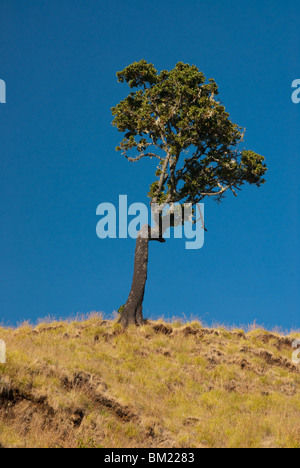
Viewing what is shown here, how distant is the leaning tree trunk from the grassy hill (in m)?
0.91

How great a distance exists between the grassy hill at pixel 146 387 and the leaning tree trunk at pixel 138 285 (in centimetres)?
91

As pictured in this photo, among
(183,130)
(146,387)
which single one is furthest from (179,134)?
(146,387)

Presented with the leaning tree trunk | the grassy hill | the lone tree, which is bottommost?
the grassy hill

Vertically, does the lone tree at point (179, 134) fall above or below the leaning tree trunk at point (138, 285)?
above

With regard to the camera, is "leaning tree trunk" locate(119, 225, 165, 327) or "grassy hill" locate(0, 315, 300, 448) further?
"leaning tree trunk" locate(119, 225, 165, 327)

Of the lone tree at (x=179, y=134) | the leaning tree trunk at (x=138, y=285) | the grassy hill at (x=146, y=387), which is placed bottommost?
the grassy hill at (x=146, y=387)

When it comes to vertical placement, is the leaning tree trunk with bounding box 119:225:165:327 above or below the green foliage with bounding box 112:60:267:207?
below

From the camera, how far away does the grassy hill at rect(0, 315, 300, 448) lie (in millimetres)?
15477

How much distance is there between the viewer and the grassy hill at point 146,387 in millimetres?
15477

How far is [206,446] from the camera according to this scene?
15359 mm

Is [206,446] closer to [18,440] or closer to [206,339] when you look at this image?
[18,440]

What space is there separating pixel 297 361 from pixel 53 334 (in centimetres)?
1269

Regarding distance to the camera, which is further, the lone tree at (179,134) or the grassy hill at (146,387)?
the lone tree at (179,134)
